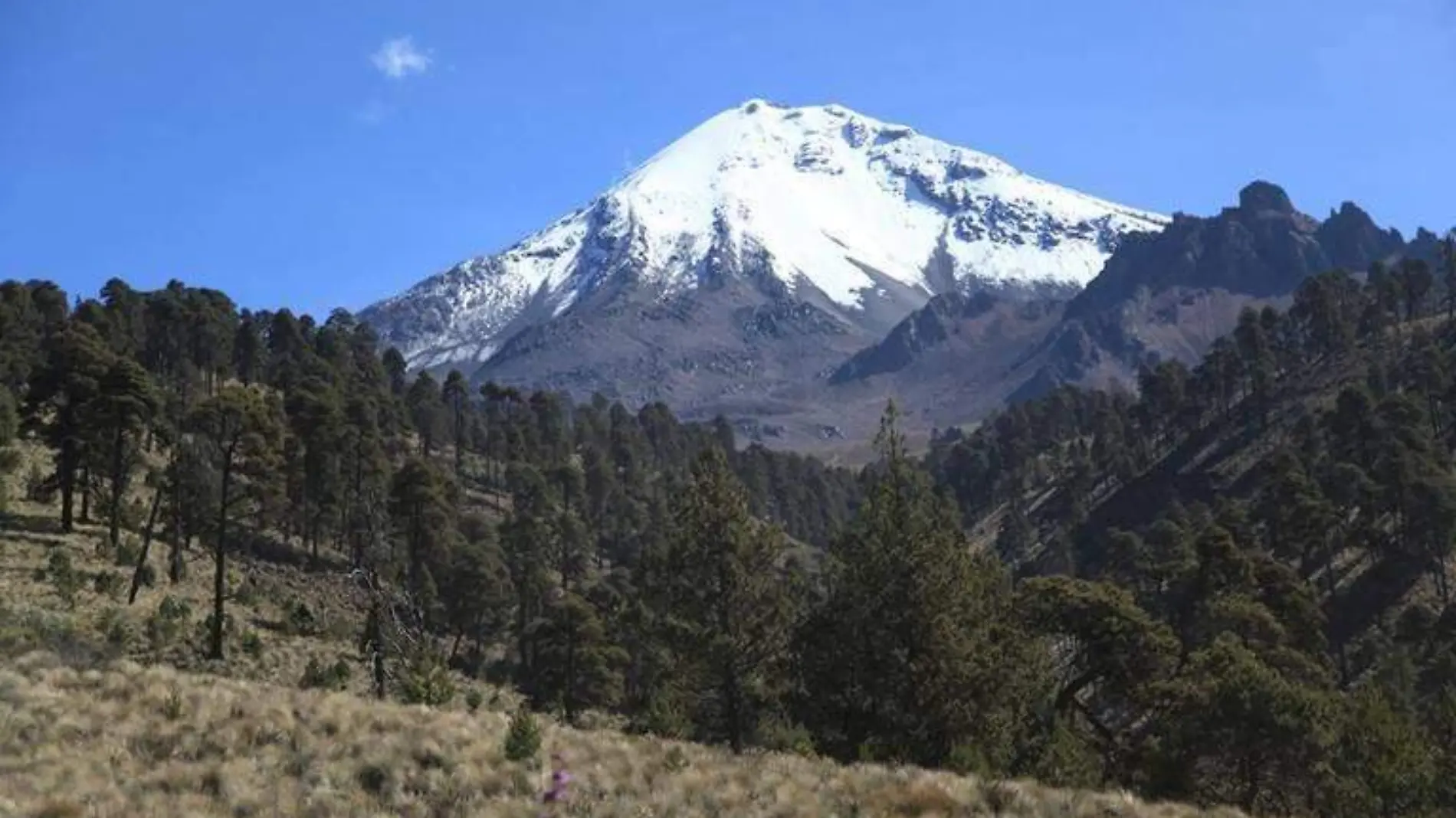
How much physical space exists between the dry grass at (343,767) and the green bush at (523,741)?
0.24 metres

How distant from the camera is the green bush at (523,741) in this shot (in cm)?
1448

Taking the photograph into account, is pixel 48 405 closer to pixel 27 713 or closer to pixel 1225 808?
pixel 27 713

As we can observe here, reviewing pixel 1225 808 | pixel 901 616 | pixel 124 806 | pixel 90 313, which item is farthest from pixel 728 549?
pixel 90 313

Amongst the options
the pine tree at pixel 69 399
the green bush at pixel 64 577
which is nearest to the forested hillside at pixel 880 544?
the pine tree at pixel 69 399

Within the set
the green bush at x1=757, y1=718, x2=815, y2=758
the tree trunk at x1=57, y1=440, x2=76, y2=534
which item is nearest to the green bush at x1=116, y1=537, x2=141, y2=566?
the tree trunk at x1=57, y1=440, x2=76, y2=534

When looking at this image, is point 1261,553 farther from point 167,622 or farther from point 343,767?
point 343,767

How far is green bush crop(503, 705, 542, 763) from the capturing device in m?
14.5

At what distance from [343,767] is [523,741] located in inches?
87.7

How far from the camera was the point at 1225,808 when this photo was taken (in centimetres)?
1525

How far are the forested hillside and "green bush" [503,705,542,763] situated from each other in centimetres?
815

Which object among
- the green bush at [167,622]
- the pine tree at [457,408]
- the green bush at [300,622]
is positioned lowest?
the green bush at [300,622]

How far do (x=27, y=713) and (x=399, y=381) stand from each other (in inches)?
4874

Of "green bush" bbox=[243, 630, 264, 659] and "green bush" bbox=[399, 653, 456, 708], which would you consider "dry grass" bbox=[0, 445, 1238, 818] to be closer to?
"green bush" bbox=[399, 653, 456, 708]

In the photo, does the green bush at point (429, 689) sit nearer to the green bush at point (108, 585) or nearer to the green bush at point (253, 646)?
the green bush at point (253, 646)
